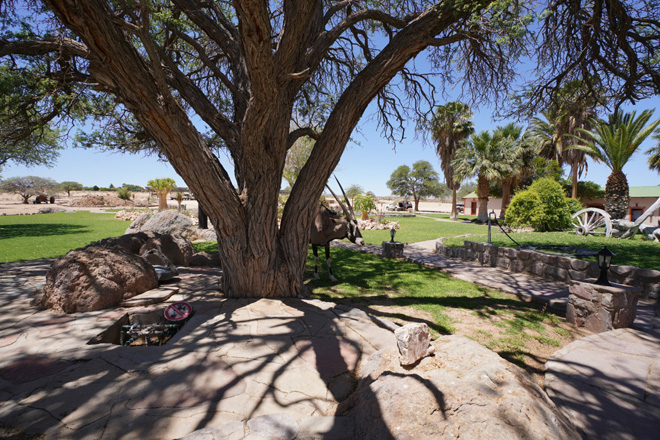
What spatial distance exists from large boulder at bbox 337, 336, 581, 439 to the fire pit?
2592 mm

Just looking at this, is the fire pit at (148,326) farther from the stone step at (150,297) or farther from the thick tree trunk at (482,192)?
the thick tree trunk at (482,192)

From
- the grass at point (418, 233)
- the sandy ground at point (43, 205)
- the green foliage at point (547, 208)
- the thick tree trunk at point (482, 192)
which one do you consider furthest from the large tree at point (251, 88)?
the sandy ground at point (43, 205)

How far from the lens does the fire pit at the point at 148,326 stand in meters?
3.50

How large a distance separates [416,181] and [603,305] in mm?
50434

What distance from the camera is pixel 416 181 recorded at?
52219mm

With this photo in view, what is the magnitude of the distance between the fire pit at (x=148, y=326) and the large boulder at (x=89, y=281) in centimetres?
54

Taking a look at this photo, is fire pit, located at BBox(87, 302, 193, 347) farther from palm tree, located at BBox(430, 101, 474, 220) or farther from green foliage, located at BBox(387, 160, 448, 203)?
green foliage, located at BBox(387, 160, 448, 203)

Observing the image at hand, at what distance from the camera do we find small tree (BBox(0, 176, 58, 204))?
48.1m

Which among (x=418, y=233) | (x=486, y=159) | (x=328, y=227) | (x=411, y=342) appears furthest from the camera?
(x=486, y=159)

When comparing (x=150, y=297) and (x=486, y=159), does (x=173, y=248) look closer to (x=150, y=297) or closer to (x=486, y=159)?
(x=150, y=297)

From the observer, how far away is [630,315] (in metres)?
3.97

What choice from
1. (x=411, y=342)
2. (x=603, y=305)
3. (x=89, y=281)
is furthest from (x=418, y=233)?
(x=89, y=281)

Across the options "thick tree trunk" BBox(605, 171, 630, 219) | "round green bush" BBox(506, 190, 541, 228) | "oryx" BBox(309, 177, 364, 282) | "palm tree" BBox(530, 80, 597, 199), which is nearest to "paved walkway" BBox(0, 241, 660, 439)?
"oryx" BBox(309, 177, 364, 282)

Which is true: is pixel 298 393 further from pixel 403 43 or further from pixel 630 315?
pixel 630 315
